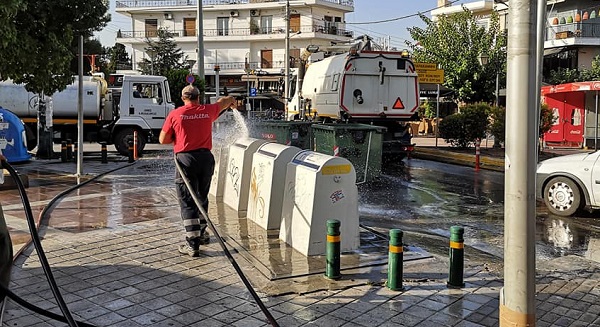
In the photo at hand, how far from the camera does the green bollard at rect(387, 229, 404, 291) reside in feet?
18.1

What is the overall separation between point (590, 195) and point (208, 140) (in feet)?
20.4

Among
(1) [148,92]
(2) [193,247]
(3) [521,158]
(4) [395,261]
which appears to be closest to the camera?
(3) [521,158]

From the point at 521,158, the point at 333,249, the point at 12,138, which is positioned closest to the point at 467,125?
the point at 12,138

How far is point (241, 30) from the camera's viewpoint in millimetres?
65250

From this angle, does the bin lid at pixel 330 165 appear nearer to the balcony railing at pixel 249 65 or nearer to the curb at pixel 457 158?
the curb at pixel 457 158

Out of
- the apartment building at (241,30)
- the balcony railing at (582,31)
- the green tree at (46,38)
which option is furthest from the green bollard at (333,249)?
the apartment building at (241,30)

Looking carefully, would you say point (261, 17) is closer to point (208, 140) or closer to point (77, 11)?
point (77, 11)

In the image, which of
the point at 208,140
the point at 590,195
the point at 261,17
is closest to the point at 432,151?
the point at 590,195

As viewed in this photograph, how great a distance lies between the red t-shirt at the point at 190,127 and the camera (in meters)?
6.88

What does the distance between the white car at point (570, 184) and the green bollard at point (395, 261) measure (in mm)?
5328

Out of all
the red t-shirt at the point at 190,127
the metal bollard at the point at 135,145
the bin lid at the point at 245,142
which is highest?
the red t-shirt at the point at 190,127

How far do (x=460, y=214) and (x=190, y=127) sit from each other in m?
5.14

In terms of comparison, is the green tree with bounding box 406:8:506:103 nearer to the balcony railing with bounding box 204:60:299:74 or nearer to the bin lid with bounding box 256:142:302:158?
the bin lid with bounding box 256:142:302:158

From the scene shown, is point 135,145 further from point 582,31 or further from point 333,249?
point 582,31
